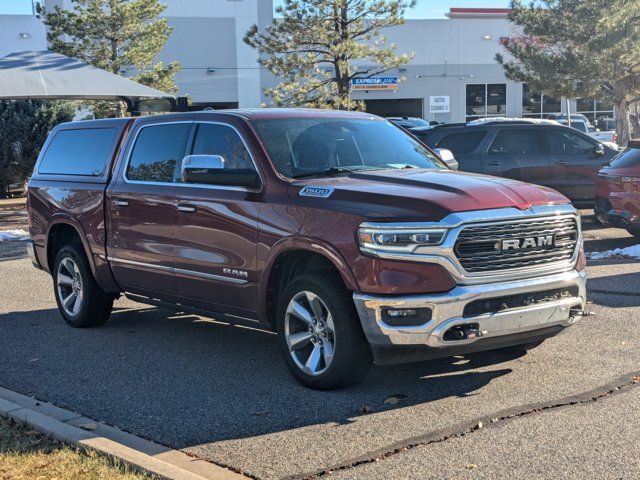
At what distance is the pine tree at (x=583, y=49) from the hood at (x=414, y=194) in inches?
973

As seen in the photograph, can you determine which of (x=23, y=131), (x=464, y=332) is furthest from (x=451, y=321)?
(x=23, y=131)

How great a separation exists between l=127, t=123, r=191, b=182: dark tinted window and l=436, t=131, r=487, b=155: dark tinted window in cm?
848

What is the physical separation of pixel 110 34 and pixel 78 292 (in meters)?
21.2

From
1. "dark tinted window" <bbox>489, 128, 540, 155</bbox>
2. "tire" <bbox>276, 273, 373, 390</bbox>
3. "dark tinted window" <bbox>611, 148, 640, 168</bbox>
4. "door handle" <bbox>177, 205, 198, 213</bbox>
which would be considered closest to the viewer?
"tire" <bbox>276, 273, 373, 390</bbox>

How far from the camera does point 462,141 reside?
1500 cm

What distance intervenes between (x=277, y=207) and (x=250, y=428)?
1.66 meters

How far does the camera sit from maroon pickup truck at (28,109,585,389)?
524cm

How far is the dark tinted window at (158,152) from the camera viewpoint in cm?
704

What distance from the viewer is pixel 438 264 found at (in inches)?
205

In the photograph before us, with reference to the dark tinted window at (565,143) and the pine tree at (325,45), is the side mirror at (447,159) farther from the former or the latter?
the pine tree at (325,45)

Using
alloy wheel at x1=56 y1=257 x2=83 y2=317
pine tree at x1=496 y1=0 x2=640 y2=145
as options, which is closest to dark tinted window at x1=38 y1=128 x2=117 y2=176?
alloy wheel at x1=56 y1=257 x2=83 y2=317

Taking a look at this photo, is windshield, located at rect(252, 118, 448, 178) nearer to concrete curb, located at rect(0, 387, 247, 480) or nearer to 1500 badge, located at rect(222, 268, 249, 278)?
1500 badge, located at rect(222, 268, 249, 278)

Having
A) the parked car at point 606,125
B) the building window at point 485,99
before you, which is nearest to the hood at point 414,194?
the parked car at point 606,125

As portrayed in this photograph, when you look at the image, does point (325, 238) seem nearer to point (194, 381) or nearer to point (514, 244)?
point (514, 244)
